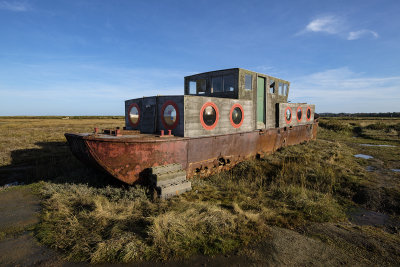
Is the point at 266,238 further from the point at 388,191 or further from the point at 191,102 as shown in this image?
the point at 388,191

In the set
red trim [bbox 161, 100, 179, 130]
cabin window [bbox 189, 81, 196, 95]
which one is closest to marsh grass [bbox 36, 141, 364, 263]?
red trim [bbox 161, 100, 179, 130]

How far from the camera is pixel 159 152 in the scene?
6316 mm

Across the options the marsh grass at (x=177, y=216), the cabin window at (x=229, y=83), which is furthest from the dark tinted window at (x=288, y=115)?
A: the marsh grass at (x=177, y=216)

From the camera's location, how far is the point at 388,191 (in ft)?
21.4

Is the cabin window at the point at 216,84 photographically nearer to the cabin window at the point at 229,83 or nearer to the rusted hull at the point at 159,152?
the cabin window at the point at 229,83

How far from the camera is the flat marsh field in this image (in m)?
3.70

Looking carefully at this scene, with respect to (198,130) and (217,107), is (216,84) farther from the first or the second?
(198,130)

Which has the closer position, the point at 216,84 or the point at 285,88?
the point at 216,84

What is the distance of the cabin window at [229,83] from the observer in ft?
30.4

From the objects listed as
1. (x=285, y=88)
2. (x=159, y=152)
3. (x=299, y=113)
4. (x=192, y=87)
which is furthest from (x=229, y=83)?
(x=299, y=113)

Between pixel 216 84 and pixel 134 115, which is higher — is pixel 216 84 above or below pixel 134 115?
above

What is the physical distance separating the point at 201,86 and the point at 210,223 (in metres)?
7.21

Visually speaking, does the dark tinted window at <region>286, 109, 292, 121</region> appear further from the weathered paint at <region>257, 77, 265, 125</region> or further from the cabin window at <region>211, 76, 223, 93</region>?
the cabin window at <region>211, 76, 223, 93</region>

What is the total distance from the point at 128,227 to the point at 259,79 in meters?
8.82
